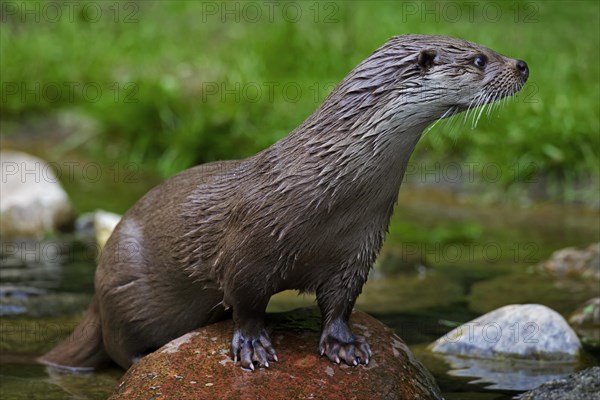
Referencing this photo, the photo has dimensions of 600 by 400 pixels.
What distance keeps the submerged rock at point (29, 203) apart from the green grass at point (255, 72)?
1.80 meters

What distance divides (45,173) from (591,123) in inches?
195

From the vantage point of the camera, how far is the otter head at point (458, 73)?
376 cm

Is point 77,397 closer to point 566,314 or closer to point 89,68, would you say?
point 566,314

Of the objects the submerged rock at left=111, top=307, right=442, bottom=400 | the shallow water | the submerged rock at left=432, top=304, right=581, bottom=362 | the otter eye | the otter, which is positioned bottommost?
the shallow water

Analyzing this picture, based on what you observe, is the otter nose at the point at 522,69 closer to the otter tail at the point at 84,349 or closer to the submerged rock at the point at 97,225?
the otter tail at the point at 84,349

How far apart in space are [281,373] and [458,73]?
1.38 meters

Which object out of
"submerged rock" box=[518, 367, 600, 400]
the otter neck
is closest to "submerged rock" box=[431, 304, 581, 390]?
"submerged rock" box=[518, 367, 600, 400]

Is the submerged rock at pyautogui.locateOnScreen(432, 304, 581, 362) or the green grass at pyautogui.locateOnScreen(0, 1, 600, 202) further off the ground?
the green grass at pyautogui.locateOnScreen(0, 1, 600, 202)

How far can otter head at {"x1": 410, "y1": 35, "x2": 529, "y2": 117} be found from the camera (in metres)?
3.76

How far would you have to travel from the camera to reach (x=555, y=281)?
6.72 metres

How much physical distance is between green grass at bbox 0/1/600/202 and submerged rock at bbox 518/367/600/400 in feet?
16.0

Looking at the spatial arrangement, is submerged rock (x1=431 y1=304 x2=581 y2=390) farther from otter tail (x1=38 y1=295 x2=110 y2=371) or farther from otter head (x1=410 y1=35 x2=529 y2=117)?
otter tail (x1=38 y1=295 x2=110 y2=371)

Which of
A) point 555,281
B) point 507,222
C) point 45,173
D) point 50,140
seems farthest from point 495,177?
point 50,140
